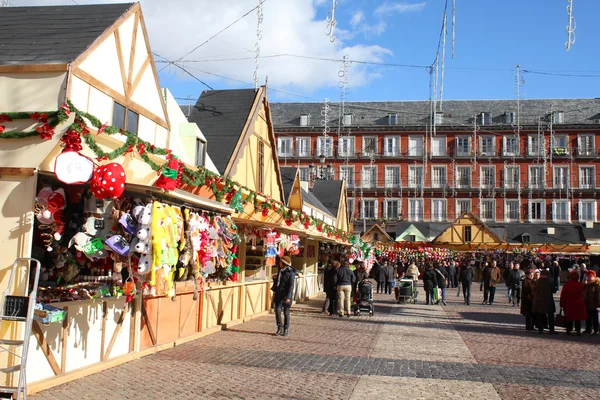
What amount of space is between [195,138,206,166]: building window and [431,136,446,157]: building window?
4991cm

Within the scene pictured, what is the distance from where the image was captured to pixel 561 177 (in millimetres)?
58969

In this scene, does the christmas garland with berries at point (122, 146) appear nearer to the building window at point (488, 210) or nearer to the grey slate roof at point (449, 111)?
the grey slate roof at point (449, 111)

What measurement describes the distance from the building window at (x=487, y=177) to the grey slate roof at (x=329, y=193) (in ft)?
94.9

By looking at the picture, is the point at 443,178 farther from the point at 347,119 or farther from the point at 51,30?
the point at 51,30

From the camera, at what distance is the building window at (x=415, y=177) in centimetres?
6134

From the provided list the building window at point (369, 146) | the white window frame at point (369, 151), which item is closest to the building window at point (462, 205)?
the white window frame at point (369, 151)

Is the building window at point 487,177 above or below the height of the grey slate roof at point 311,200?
above

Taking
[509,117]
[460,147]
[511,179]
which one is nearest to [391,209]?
[460,147]

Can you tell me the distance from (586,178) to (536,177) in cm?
476

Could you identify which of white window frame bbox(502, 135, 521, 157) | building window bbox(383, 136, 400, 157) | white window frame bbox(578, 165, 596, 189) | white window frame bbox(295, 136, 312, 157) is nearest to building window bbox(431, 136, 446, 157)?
building window bbox(383, 136, 400, 157)

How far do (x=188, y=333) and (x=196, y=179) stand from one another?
3.38 meters

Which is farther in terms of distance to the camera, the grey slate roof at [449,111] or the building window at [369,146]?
the building window at [369,146]

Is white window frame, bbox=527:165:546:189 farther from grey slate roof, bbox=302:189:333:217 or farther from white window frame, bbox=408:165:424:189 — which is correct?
grey slate roof, bbox=302:189:333:217


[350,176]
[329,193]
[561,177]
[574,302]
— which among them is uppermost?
[350,176]
